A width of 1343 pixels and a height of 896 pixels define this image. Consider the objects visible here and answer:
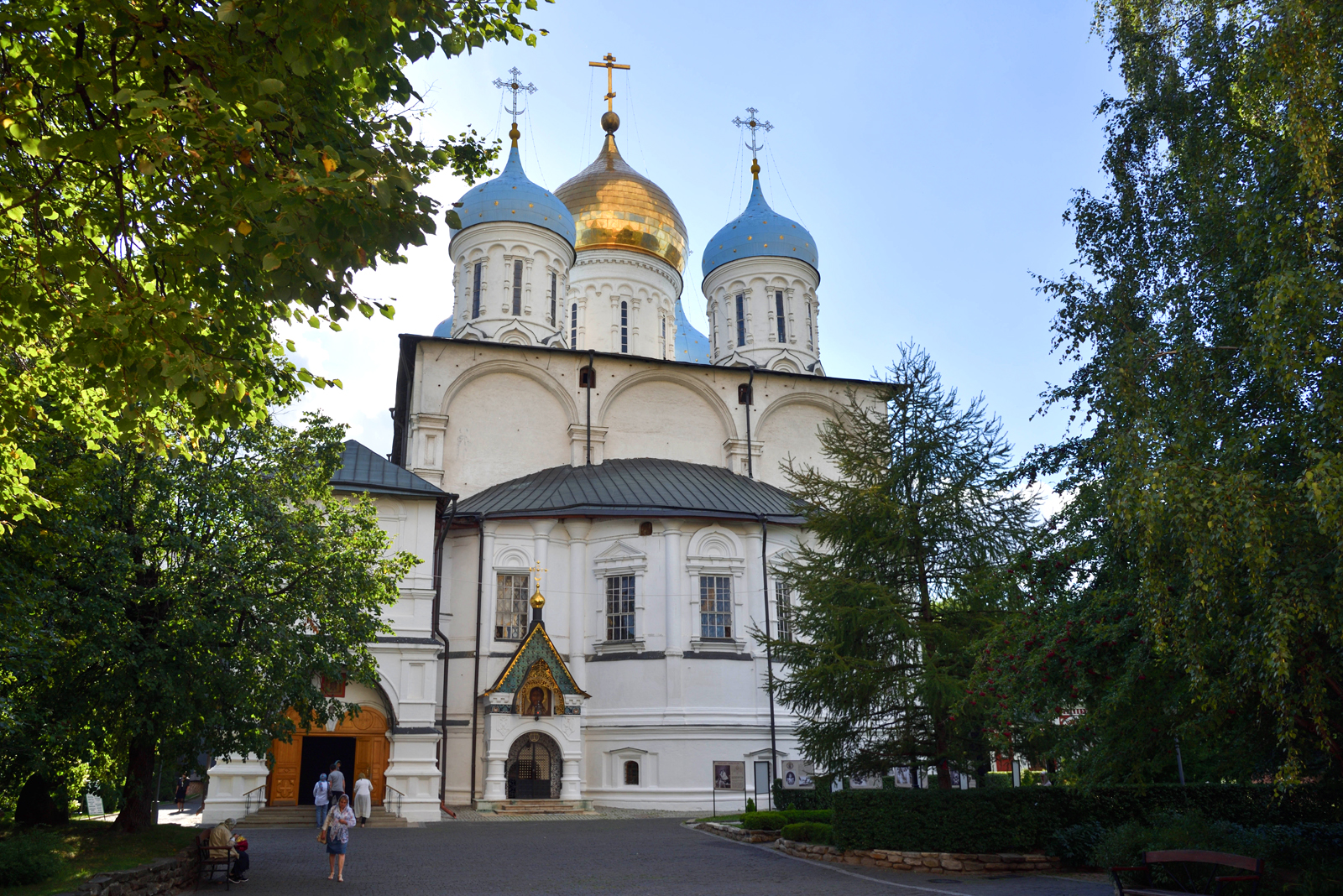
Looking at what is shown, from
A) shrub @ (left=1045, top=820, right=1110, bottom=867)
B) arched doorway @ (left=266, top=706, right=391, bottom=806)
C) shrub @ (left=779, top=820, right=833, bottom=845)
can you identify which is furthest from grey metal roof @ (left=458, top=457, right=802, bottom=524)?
shrub @ (left=1045, top=820, right=1110, bottom=867)

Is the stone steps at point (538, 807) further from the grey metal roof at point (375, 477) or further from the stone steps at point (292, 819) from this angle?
the grey metal roof at point (375, 477)

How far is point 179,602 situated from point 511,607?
14836 mm

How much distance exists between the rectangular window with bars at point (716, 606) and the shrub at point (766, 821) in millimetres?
9079

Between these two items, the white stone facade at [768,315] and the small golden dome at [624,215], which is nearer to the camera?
the white stone facade at [768,315]

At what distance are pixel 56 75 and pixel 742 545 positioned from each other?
23.1m

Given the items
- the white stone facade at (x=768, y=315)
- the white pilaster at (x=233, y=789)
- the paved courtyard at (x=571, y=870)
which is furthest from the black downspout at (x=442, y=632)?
the white stone facade at (x=768, y=315)

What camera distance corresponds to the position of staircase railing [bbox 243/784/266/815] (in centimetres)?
2201

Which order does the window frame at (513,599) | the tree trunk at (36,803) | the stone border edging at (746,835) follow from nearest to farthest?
the tree trunk at (36,803)
the stone border edging at (746,835)
the window frame at (513,599)

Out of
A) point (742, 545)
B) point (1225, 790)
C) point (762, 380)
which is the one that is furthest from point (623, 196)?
point (1225, 790)

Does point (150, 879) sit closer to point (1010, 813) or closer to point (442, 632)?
point (1010, 813)

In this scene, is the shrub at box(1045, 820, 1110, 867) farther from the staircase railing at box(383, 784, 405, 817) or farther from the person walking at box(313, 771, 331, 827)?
the staircase railing at box(383, 784, 405, 817)

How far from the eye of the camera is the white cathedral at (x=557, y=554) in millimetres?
24219

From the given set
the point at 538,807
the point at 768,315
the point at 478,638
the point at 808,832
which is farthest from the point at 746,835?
the point at 768,315

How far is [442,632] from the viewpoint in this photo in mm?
26297
